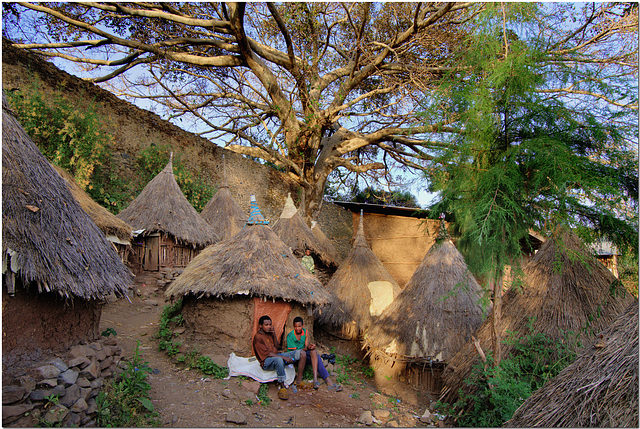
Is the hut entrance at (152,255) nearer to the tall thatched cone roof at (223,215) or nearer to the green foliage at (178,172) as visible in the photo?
the tall thatched cone roof at (223,215)

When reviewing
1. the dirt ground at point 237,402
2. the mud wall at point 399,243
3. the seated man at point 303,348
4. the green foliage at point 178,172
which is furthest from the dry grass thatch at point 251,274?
the mud wall at point 399,243

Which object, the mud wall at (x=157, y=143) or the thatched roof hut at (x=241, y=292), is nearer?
the thatched roof hut at (x=241, y=292)

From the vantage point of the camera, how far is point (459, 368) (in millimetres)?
6301

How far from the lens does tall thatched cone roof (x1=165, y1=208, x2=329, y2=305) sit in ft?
20.9

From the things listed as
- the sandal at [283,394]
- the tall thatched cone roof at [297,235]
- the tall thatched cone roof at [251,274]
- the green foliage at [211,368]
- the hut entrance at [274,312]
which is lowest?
the sandal at [283,394]

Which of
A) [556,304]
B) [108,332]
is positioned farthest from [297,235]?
[556,304]

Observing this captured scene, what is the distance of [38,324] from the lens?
156 inches

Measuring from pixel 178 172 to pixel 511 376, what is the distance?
35.6ft

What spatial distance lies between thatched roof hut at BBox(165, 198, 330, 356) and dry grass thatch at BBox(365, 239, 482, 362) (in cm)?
190

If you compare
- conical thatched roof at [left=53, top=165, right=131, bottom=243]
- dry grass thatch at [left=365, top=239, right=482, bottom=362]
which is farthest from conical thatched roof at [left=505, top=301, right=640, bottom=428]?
conical thatched roof at [left=53, top=165, right=131, bottom=243]

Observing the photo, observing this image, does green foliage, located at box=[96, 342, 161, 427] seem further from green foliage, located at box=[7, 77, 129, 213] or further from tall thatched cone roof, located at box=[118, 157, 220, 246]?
green foliage, located at box=[7, 77, 129, 213]

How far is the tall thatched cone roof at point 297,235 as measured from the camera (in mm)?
11945

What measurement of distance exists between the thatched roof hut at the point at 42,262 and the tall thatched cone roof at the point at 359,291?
6026 mm

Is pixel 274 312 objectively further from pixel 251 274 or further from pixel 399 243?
pixel 399 243
